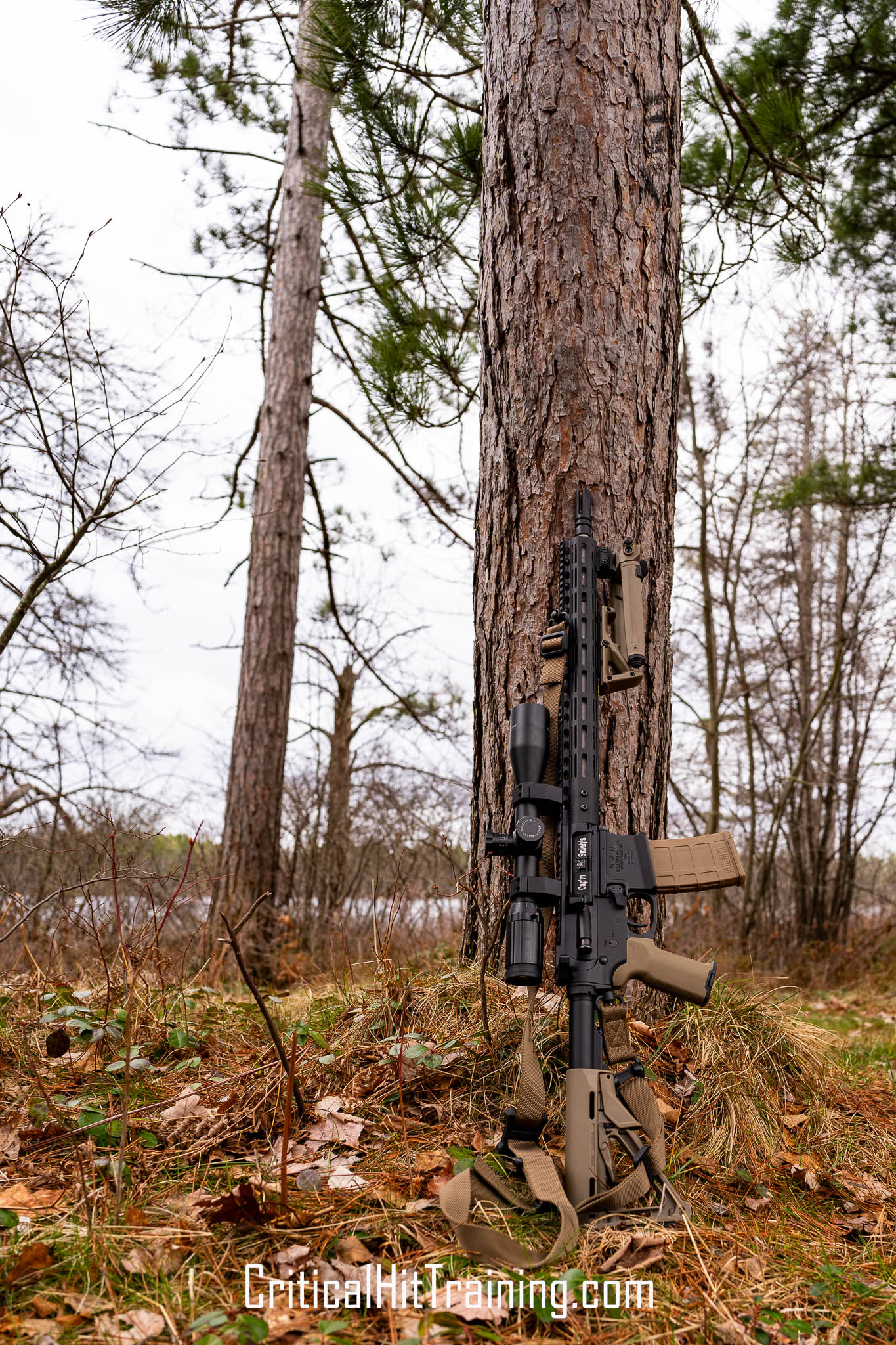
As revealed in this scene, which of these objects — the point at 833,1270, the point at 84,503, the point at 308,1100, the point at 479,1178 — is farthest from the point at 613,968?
the point at 84,503

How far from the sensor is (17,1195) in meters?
1.94

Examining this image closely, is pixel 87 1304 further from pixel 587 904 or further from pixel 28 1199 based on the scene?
pixel 587 904

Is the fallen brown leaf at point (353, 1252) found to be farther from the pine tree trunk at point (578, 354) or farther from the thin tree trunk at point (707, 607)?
the thin tree trunk at point (707, 607)

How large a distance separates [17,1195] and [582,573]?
6.56ft

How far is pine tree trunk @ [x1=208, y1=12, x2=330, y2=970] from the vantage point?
6.45m

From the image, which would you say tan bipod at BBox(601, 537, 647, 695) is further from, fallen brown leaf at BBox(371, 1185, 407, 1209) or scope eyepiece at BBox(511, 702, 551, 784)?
fallen brown leaf at BBox(371, 1185, 407, 1209)

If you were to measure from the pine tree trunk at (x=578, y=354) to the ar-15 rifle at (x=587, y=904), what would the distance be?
328 millimetres

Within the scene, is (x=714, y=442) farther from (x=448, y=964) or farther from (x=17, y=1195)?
(x=17, y=1195)

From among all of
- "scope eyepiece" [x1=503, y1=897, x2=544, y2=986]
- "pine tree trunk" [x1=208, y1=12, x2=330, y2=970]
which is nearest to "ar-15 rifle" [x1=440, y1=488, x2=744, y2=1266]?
"scope eyepiece" [x1=503, y1=897, x2=544, y2=986]

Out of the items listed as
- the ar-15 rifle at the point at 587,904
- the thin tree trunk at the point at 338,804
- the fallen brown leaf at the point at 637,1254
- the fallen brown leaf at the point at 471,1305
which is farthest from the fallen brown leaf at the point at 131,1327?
the thin tree trunk at the point at 338,804

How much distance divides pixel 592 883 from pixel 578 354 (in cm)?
165

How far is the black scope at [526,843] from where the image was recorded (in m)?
2.22

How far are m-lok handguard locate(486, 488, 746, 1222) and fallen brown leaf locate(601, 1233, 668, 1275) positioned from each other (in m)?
0.10

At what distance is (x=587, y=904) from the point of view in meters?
2.28
